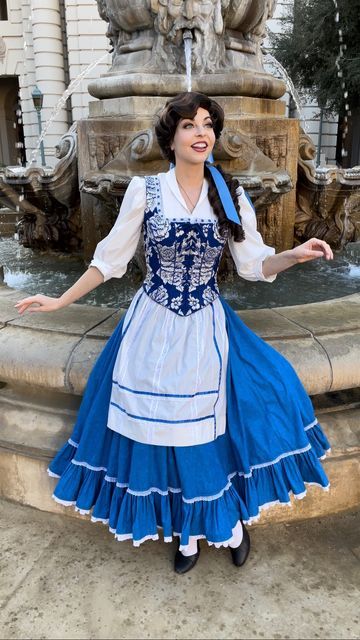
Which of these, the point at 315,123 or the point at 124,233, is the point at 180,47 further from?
the point at 315,123

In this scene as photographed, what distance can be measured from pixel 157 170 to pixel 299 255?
2043 millimetres

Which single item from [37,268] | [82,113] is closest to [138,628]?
[37,268]

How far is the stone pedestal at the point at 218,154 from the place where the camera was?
369 cm

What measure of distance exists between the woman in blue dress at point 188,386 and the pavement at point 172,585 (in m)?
0.14

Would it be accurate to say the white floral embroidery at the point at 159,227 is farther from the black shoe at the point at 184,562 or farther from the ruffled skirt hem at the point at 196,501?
the black shoe at the point at 184,562

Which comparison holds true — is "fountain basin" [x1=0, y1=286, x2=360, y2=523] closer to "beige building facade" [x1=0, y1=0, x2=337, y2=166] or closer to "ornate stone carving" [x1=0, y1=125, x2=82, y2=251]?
"ornate stone carving" [x1=0, y1=125, x2=82, y2=251]

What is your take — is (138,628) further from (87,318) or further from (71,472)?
(87,318)

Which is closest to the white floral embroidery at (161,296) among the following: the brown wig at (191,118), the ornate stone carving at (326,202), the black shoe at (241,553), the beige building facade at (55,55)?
the brown wig at (191,118)

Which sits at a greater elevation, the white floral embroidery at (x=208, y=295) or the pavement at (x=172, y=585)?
the white floral embroidery at (x=208, y=295)

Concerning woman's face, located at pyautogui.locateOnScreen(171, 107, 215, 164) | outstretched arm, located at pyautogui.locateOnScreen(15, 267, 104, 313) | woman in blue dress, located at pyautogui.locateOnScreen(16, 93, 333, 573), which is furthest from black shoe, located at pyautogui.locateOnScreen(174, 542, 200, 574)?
woman's face, located at pyautogui.locateOnScreen(171, 107, 215, 164)

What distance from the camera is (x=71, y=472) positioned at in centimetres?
220

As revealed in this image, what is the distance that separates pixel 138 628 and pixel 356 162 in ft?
80.6

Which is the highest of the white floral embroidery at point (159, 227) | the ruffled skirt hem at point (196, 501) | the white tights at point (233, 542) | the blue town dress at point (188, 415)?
the white floral embroidery at point (159, 227)

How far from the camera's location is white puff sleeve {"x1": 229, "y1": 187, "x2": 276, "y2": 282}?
7.00ft
